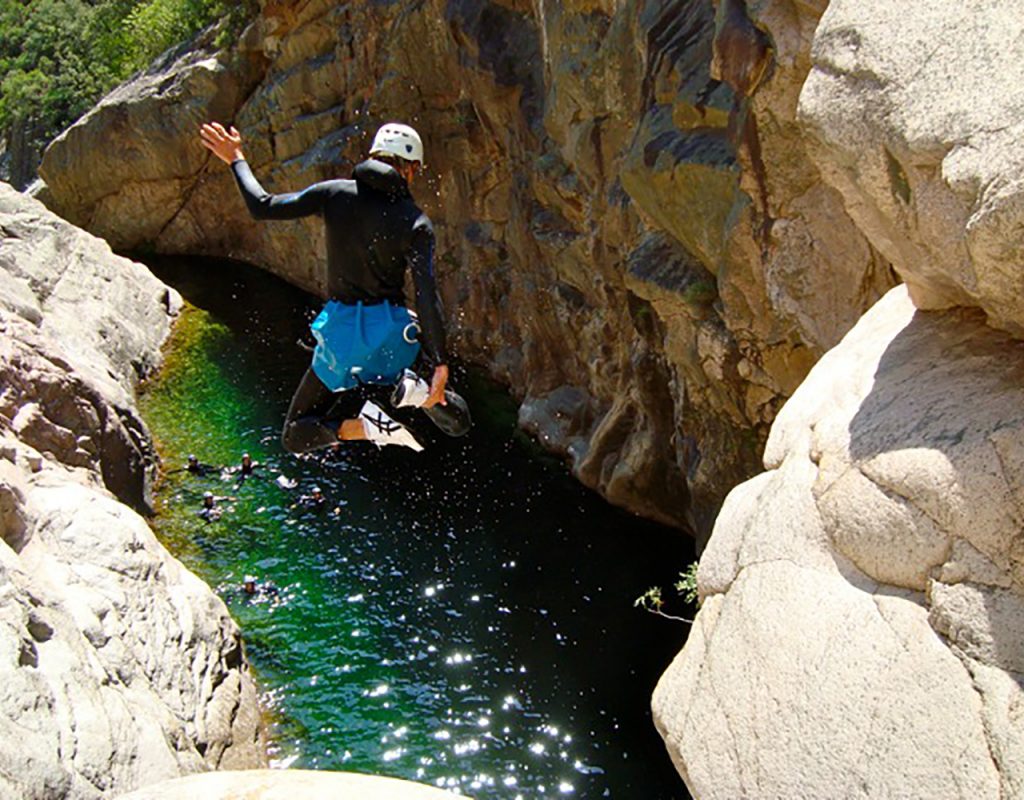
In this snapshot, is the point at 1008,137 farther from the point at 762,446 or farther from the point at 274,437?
the point at 274,437

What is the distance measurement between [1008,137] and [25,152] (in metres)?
39.7

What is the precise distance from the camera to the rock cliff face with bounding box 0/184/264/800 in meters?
9.31

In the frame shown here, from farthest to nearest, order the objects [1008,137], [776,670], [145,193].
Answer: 1. [145,193]
2. [776,670]
3. [1008,137]

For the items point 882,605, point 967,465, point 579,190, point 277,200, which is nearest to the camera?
point 967,465

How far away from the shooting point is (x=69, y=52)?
1512 inches

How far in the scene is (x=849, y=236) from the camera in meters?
10.4

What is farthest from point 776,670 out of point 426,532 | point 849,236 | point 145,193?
point 145,193

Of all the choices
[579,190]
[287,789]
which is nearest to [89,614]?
[287,789]

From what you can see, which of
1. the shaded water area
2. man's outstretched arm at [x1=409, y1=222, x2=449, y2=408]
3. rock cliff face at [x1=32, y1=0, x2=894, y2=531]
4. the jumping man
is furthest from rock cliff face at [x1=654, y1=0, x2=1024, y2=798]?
the shaded water area

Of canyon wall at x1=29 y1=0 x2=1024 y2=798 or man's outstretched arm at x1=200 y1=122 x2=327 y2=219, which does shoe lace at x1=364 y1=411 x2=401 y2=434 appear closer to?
man's outstretched arm at x1=200 y1=122 x2=327 y2=219

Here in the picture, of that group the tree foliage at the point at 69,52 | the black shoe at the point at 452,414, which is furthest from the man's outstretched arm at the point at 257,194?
the tree foliage at the point at 69,52

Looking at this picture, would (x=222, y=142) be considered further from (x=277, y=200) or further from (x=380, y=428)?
(x=380, y=428)

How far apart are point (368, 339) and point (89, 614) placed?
647 cm

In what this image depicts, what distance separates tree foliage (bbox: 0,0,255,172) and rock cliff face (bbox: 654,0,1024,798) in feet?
103
